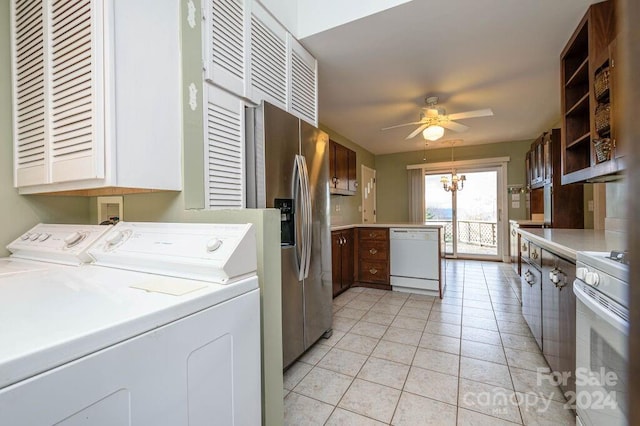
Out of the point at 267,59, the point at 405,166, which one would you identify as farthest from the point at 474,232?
the point at 267,59

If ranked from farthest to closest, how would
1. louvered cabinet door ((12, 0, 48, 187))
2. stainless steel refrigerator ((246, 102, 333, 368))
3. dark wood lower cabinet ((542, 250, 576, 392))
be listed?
1. stainless steel refrigerator ((246, 102, 333, 368))
2. dark wood lower cabinet ((542, 250, 576, 392))
3. louvered cabinet door ((12, 0, 48, 187))

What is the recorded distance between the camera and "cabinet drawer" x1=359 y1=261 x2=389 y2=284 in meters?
3.81

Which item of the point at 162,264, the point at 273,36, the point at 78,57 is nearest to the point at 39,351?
the point at 162,264

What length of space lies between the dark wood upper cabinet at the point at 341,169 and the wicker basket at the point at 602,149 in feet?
8.44

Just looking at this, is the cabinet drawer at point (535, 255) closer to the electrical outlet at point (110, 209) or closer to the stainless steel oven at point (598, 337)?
the stainless steel oven at point (598, 337)

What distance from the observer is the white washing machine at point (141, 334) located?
533 mm

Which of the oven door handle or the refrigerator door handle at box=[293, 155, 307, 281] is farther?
the refrigerator door handle at box=[293, 155, 307, 281]

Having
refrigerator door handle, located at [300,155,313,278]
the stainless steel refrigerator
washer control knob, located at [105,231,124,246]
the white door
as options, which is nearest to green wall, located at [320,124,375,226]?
the white door

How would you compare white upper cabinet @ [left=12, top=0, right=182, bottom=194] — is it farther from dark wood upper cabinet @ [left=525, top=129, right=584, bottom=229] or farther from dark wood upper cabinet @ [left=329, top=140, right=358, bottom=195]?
dark wood upper cabinet @ [left=525, top=129, right=584, bottom=229]

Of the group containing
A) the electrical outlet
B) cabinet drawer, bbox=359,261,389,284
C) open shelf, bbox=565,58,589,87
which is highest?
open shelf, bbox=565,58,589,87

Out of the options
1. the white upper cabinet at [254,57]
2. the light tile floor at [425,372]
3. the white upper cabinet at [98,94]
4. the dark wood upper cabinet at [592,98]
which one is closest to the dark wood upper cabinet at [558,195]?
the light tile floor at [425,372]

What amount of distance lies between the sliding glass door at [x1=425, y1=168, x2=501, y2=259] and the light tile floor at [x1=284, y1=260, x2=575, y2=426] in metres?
3.03

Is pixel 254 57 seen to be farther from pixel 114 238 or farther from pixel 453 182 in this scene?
pixel 453 182

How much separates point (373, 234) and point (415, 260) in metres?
0.64
